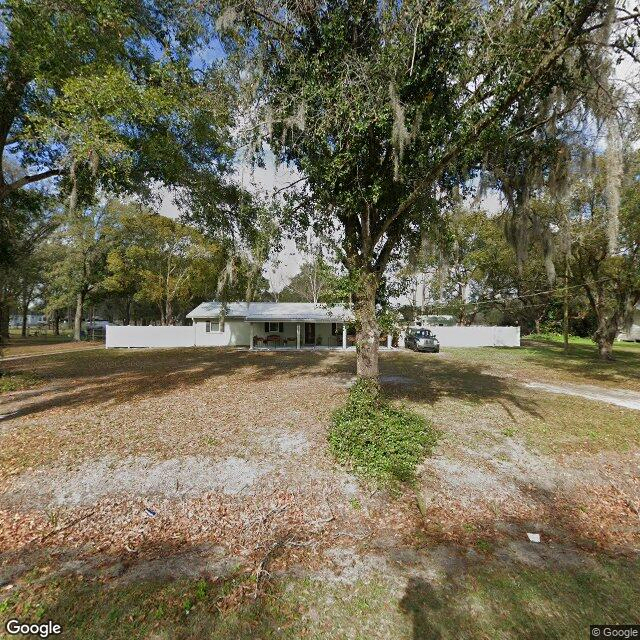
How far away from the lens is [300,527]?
3.62 m

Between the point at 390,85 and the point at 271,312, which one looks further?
the point at 271,312

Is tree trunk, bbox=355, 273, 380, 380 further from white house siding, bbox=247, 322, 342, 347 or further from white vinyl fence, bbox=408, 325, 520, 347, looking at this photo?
white vinyl fence, bbox=408, 325, 520, 347

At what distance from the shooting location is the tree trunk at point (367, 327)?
19.9ft

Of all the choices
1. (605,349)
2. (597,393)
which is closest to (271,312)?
(597,393)

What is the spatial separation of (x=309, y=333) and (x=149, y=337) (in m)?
11.8

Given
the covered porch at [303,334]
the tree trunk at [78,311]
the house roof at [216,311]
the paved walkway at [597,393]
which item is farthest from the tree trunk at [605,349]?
the tree trunk at [78,311]

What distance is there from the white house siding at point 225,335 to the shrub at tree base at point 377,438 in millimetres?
19666

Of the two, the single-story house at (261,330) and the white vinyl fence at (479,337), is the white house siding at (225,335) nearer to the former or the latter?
the single-story house at (261,330)

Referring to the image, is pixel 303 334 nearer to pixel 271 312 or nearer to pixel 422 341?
pixel 271 312

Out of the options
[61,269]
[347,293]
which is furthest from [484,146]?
[61,269]

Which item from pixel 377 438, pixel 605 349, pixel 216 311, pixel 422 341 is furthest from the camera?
pixel 216 311

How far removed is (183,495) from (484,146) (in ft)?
21.9

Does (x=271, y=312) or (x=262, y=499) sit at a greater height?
(x=271, y=312)

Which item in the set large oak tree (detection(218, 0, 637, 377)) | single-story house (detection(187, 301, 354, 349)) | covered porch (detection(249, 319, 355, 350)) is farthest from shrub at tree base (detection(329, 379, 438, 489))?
covered porch (detection(249, 319, 355, 350))
